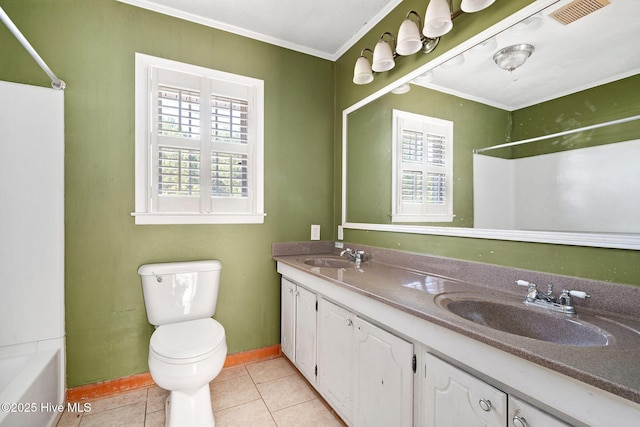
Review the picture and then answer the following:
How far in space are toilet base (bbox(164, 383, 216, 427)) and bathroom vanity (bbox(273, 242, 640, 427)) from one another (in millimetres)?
626

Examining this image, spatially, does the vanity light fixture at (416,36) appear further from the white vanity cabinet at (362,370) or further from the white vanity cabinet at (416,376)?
the white vanity cabinet at (362,370)

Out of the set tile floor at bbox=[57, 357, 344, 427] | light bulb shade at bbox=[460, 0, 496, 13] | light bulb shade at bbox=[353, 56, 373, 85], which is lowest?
tile floor at bbox=[57, 357, 344, 427]

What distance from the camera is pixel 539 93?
124 cm

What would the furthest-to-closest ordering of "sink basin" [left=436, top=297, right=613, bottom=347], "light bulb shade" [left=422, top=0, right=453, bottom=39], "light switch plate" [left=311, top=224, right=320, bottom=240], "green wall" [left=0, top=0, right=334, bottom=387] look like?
"light switch plate" [left=311, top=224, right=320, bottom=240]
"green wall" [left=0, top=0, right=334, bottom=387]
"light bulb shade" [left=422, top=0, right=453, bottom=39]
"sink basin" [left=436, top=297, right=613, bottom=347]

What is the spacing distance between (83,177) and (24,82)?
1.96 ft

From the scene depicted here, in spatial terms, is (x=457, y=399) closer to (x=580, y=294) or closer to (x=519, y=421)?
(x=519, y=421)

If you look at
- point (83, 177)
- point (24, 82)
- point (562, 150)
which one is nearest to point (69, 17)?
point (24, 82)

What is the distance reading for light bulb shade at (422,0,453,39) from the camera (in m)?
1.39

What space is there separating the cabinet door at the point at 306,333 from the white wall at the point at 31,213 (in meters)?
1.40

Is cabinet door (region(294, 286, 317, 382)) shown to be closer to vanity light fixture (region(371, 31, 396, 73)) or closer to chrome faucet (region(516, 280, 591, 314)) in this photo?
chrome faucet (region(516, 280, 591, 314))

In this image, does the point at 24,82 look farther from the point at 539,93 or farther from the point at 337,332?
the point at 539,93

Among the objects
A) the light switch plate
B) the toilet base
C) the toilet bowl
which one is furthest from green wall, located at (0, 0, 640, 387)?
the toilet base

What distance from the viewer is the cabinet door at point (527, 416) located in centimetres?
73

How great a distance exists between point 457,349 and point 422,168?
1115mm
